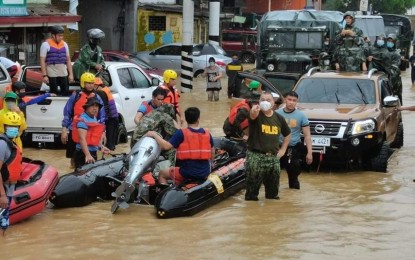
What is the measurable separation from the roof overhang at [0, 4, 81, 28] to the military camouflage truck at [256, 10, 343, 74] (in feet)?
19.7

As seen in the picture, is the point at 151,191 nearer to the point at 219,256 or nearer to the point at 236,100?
the point at 219,256

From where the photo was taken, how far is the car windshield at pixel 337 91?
15.3m

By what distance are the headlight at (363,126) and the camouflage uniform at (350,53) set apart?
5.78 meters

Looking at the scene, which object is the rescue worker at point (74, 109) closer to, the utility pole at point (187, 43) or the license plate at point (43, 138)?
the license plate at point (43, 138)

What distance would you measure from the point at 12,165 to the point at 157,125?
254 centimetres

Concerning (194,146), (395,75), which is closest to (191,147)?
(194,146)

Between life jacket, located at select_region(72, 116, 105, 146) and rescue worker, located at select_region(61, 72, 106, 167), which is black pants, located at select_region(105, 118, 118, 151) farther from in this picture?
life jacket, located at select_region(72, 116, 105, 146)

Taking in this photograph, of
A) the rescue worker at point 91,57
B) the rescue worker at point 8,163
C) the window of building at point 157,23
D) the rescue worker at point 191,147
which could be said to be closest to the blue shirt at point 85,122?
the rescue worker at point 191,147

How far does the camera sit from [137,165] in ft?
36.0

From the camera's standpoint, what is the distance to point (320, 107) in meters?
14.9

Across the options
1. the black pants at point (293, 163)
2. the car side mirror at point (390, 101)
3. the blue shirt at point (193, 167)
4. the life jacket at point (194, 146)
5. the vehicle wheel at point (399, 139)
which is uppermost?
the car side mirror at point (390, 101)

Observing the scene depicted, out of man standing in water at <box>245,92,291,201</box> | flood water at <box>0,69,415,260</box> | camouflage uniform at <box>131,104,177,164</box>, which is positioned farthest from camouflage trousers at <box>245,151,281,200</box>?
camouflage uniform at <box>131,104,177,164</box>

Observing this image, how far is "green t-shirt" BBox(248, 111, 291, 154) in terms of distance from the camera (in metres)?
11.3

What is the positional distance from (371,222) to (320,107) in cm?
436
